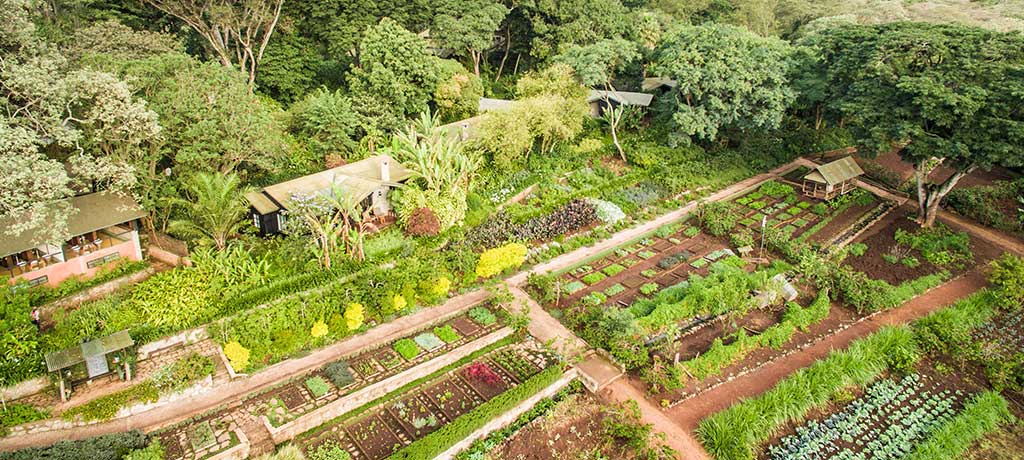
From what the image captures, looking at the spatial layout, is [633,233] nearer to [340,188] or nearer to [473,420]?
[340,188]

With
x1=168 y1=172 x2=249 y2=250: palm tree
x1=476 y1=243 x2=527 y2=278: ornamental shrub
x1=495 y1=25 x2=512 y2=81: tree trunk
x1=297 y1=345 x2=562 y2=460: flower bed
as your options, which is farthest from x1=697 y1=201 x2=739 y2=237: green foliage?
x1=495 y1=25 x2=512 y2=81: tree trunk

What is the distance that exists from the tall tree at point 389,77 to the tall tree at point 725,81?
1251cm

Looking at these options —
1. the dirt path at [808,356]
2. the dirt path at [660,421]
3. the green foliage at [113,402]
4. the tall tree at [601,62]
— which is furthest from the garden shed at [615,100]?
the green foliage at [113,402]

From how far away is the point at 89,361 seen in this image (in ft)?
53.5

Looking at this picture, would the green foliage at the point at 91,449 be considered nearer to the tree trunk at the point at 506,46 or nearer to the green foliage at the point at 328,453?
the green foliage at the point at 328,453

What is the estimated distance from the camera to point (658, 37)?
43500 mm

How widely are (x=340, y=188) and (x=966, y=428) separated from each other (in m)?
21.1

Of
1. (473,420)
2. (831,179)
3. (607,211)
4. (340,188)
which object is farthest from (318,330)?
(831,179)

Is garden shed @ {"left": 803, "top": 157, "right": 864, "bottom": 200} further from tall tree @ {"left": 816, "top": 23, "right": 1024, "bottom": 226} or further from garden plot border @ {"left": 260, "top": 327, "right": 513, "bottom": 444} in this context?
garden plot border @ {"left": 260, "top": 327, "right": 513, "bottom": 444}

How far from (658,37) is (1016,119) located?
23.9m

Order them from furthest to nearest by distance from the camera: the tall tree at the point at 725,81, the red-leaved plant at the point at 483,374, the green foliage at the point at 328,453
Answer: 1. the tall tree at the point at 725,81
2. the red-leaved plant at the point at 483,374
3. the green foliage at the point at 328,453

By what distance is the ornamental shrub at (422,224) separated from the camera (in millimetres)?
23219

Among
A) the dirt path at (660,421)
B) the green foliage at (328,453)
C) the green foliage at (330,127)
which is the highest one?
the green foliage at (330,127)

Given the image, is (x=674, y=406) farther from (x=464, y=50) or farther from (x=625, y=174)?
(x=464, y=50)
